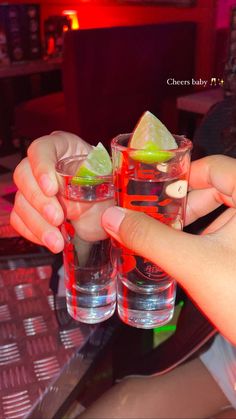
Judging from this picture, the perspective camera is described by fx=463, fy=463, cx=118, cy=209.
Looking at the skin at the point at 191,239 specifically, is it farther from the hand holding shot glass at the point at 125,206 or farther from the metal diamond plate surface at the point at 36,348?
the metal diamond plate surface at the point at 36,348

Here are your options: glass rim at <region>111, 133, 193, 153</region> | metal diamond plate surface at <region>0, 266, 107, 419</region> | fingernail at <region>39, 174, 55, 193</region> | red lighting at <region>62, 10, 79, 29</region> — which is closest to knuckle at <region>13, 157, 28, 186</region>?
fingernail at <region>39, 174, 55, 193</region>

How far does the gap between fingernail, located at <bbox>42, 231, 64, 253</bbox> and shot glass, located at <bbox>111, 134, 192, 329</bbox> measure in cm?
9

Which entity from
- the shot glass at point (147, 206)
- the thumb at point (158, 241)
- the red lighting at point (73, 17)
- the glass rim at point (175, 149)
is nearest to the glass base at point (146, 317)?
the shot glass at point (147, 206)

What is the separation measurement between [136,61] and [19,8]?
1.15 metres

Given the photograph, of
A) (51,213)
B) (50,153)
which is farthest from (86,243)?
(50,153)

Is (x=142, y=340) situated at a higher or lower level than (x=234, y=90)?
lower

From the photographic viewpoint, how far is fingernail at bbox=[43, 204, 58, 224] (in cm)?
60

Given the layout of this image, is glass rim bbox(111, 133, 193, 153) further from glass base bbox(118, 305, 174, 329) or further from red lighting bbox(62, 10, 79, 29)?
red lighting bbox(62, 10, 79, 29)

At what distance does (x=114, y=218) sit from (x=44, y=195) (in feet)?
0.52

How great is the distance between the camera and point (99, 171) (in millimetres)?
548

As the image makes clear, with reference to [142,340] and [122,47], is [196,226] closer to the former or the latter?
[142,340]

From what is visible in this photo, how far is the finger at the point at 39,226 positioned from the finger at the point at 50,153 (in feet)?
0.23

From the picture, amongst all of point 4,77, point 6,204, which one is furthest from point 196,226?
point 4,77

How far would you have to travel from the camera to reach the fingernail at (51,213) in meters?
0.60
